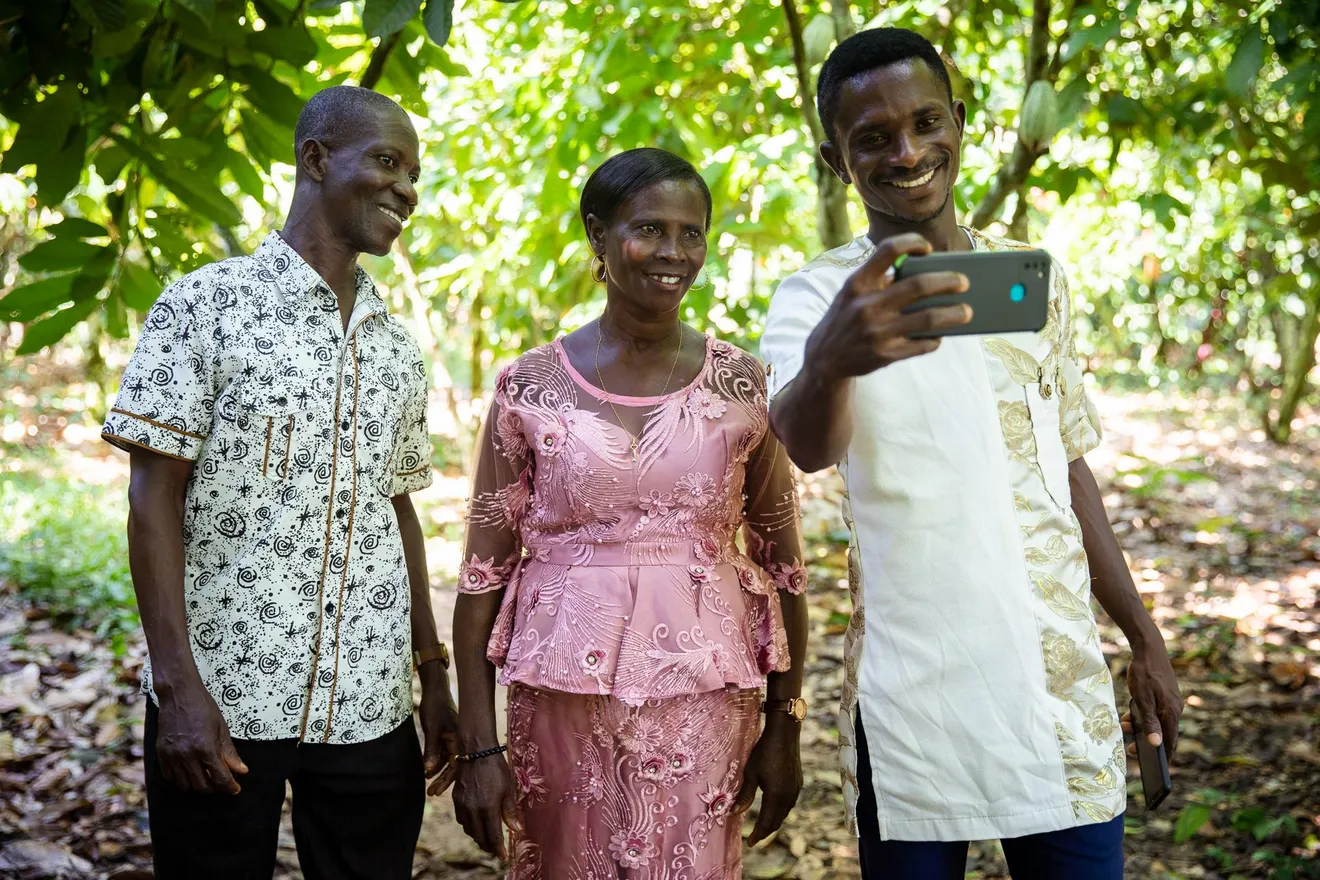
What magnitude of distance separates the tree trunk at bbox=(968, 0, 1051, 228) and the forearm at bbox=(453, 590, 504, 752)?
6.06ft

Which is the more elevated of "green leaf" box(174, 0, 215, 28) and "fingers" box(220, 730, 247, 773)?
"green leaf" box(174, 0, 215, 28)

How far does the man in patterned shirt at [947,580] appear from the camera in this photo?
1495 mm

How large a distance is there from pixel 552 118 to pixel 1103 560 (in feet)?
8.65

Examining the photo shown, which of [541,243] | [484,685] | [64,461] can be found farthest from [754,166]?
[64,461]

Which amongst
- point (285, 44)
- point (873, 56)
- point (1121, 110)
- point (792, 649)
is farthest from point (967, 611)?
point (1121, 110)

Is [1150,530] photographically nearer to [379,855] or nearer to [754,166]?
[754,166]

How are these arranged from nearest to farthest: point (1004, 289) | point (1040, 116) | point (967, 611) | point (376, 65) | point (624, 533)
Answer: point (1004, 289) < point (967, 611) < point (624, 533) < point (376, 65) < point (1040, 116)

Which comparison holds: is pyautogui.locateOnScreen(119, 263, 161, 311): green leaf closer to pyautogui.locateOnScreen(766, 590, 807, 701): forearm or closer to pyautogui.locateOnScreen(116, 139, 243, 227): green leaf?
pyautogui.locateOnScreen(116, 139, 243, 227): green leaf

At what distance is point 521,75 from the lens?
468cm

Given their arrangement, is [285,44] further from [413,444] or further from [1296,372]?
[1296,372]

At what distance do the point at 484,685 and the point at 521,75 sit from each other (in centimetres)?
335

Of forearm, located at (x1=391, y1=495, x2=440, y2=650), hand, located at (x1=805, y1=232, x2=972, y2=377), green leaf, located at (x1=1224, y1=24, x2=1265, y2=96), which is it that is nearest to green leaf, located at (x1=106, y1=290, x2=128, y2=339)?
forearm, located at (x1=391, y1=495, x2=440, y2=650)

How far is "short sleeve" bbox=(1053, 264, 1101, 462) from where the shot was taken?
A: 171 centimetres

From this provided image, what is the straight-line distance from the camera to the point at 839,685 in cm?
438
